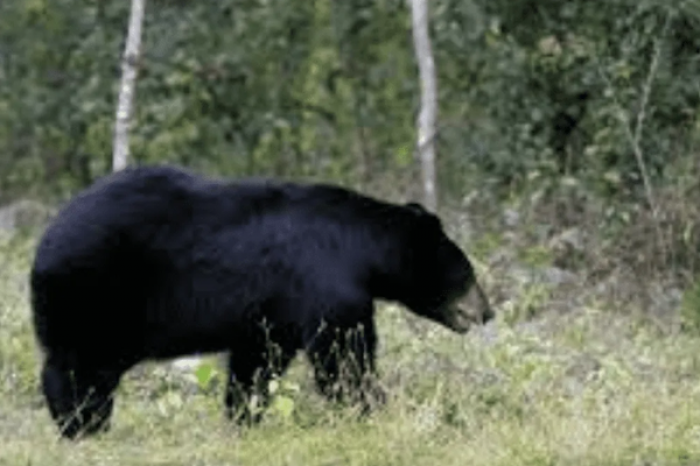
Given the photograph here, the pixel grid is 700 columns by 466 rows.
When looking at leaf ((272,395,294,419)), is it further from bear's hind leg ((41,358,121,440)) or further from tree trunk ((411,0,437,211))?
tree trunk ((411,0,437,211))

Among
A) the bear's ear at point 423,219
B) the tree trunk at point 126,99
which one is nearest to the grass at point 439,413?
the bear's ear at point 423,219

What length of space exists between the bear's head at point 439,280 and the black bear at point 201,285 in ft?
1.12

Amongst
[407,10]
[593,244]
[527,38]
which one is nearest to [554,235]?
[593,244]

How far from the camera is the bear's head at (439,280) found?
869cm

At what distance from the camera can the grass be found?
721cm

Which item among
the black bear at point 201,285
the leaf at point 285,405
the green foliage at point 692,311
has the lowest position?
the green foliage at point 692,311

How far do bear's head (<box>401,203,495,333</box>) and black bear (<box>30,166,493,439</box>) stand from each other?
1.12 feet

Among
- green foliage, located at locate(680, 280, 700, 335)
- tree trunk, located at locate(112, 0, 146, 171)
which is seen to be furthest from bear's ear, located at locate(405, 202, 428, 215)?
tree trunk, located at locate(112, 0, 146, 171)

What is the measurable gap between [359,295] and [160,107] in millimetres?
9543

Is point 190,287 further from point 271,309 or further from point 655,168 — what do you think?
point 655,168

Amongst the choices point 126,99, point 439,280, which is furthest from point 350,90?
point 439,280

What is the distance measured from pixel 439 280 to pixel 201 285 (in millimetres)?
1372

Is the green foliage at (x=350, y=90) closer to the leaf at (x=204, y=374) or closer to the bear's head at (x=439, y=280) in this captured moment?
the bear's head at (x=439, y=280)

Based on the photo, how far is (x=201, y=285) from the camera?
8.08 metres
